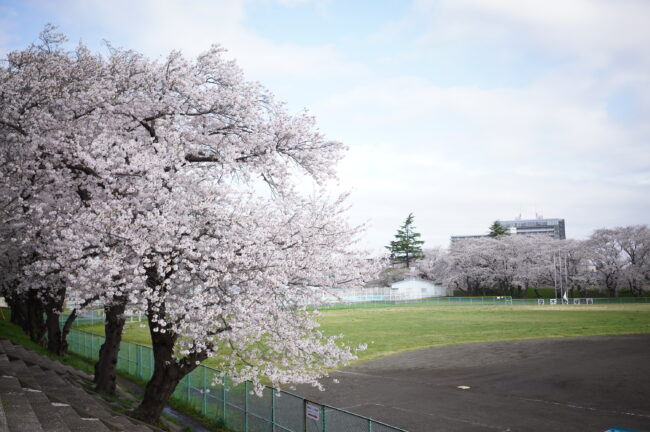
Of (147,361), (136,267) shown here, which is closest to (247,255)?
(136,267)

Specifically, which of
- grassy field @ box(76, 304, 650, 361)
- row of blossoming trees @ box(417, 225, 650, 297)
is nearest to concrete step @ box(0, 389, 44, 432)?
grassy field @ box(76, 304, 650, 361)

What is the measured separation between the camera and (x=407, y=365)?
84.6 ft

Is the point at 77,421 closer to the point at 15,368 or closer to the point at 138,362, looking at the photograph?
the point at 15,368

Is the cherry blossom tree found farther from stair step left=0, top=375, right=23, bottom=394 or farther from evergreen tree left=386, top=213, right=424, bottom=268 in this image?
evergreen tree left=386, top=213, right=424, bottom=268

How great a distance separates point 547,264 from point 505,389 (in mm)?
85486

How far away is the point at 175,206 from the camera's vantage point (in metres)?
11.9

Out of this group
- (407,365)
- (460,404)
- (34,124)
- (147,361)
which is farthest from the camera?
(407,365)

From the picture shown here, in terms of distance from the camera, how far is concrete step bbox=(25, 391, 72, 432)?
28.9 ft

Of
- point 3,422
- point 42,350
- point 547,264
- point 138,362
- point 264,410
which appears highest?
point 547,264

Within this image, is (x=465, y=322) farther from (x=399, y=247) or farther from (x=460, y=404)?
(x=399, y=247)

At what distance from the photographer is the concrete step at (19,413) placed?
310 inches

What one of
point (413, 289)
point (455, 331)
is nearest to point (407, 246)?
point (413, 289)

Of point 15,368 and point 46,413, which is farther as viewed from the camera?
point 15,368

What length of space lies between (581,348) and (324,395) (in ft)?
59.8
